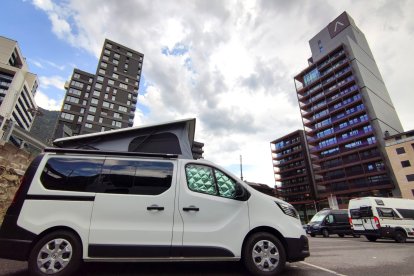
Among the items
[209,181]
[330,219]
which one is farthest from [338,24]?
[209,181]

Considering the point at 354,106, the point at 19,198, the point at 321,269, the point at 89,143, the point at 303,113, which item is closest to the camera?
the point at 19,198

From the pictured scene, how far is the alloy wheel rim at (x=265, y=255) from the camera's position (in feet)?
12.4

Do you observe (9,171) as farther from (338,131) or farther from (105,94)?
(338,131)

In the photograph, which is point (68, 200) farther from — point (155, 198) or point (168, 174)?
point (168, 174)

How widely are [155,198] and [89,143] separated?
3.34 metres

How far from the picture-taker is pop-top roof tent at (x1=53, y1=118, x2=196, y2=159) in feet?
20.6

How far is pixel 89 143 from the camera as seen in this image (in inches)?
243

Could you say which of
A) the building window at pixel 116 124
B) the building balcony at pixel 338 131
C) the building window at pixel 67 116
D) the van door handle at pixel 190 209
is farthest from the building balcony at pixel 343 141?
the building window at pixel 67 116

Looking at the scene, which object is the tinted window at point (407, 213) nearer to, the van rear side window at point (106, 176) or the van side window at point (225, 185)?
the van side window at point (225, 185)

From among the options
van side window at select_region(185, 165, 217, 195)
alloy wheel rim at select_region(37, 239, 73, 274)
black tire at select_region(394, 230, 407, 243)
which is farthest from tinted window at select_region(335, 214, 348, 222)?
alloy wheel rim at select_region(37, 239, 73, 274)

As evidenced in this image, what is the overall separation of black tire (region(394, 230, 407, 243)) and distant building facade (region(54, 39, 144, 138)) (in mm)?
59326

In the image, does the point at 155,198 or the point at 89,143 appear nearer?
the point at 155,198

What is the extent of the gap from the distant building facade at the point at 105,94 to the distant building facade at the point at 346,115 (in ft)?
167

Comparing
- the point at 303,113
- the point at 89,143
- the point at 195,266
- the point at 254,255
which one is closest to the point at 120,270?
the point at 195,266
